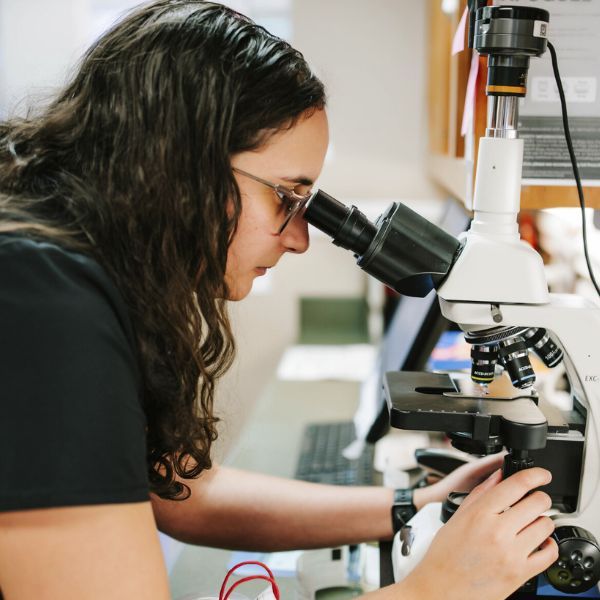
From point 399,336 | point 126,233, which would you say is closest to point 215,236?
point 126,233

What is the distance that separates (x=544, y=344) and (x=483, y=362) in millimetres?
82

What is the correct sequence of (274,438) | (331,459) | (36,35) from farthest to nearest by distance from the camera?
1. (36,35)
2. (274,438)
3. (331,459)

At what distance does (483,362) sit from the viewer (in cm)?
96

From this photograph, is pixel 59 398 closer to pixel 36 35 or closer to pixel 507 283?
pixel 507 283

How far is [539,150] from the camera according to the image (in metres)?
1.07

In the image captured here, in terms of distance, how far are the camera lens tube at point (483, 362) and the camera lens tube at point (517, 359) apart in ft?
0.03

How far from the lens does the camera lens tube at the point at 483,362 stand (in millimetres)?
954

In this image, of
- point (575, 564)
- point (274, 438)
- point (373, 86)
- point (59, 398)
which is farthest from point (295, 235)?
point (373, 86)

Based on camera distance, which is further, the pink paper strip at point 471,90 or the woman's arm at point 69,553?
the pink paper strip at point 471,90

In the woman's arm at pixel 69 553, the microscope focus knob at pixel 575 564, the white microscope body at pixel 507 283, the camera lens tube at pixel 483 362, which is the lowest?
the microscope focus knob at pixel 575 564

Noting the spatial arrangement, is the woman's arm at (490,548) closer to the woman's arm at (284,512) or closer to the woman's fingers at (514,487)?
the woman's fingers at (514,487)

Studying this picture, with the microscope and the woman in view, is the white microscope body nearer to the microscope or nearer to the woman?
the microscope

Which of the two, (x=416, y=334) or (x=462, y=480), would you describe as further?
(x=416, y=334)

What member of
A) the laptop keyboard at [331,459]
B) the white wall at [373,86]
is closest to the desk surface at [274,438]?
the laptop keyboard at [331,459]
